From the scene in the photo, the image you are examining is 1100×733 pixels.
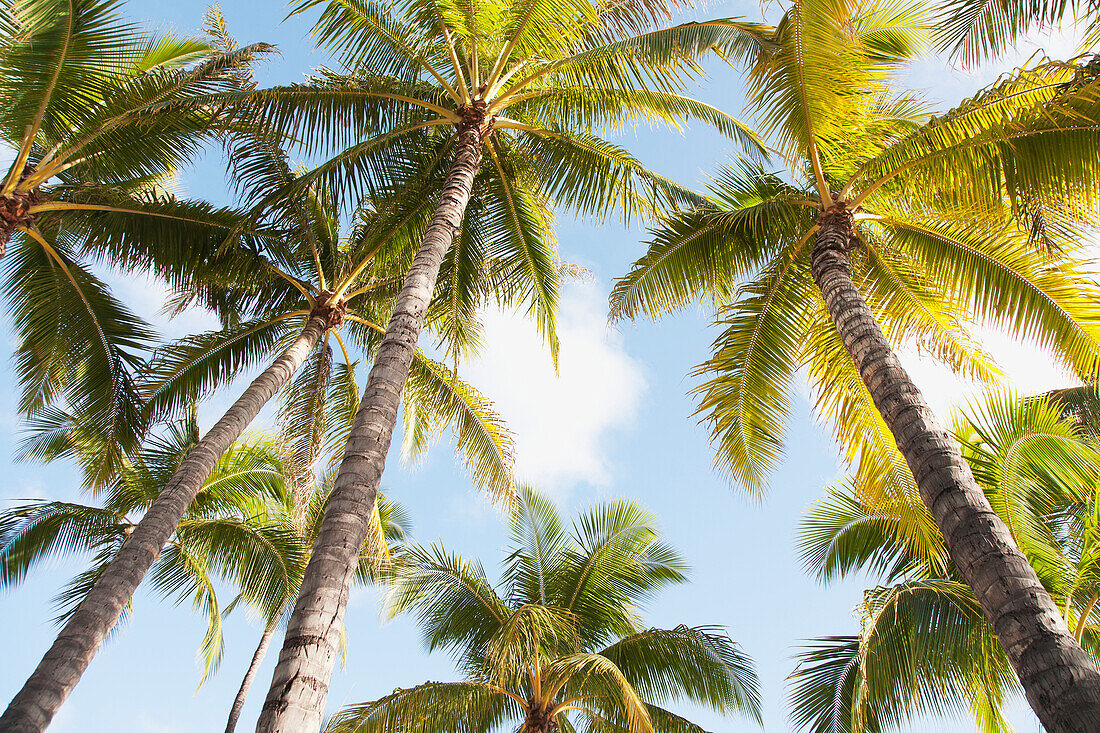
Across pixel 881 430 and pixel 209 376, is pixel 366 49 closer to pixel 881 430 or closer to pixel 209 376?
pixel 209 376

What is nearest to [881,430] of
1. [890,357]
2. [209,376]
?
[890,357]

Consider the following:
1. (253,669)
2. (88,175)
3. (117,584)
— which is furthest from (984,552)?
(253,669)

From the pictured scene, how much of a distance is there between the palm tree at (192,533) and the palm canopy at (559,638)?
7.34ft

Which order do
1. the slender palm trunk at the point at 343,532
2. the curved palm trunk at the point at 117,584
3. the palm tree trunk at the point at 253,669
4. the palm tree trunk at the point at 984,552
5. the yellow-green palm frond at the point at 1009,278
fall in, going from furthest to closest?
the palm tree trunk at the point at 253,669 < the yellow-green palm frond at the point at 1009,278 < the curved palm trunk at the point at 117,584 < the palm tree trunk at the point at 984,552 < the slender palm trunk at the point at 343,532

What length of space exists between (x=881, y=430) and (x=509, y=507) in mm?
5305

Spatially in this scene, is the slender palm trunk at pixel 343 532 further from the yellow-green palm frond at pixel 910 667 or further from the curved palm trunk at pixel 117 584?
the yellow-green palm frond at pixel 910 667

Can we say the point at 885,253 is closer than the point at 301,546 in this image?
Yes

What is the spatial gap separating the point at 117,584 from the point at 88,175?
6.05 metres

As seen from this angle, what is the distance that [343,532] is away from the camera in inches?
184

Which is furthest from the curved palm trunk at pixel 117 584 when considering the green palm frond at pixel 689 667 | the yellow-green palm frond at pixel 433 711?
the green palm frond at pixel 689 667

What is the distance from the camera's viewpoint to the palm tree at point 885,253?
5.95 metres

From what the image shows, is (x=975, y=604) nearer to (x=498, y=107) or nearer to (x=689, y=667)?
(x=689, y=667)

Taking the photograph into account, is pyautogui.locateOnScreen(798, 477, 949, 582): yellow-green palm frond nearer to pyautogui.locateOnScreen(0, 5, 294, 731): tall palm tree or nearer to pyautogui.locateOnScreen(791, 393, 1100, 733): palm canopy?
pyautogui.locateOnScreen(791, 393, 1100, 733): palm canopy

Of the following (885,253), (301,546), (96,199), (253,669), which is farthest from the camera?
(253,669)
